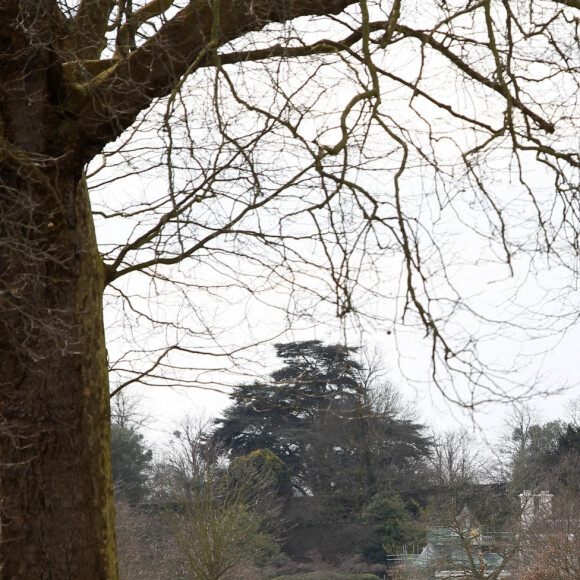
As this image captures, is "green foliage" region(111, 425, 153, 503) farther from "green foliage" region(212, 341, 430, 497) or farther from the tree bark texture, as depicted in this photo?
the tree bark texture

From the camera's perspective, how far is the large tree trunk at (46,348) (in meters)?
3.89

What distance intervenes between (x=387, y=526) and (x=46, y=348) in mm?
23538

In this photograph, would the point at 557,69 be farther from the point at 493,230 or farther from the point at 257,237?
the point at 257,237

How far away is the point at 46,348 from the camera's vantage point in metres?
4.05

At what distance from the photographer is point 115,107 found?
14.0ft

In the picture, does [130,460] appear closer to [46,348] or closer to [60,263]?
[46,348]

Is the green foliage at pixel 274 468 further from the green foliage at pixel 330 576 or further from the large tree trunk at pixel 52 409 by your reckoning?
the large tree trunk at pixel 52 409

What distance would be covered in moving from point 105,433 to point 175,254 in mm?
1772

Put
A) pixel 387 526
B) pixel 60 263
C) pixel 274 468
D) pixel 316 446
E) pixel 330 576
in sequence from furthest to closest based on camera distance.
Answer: pixel 316 446 → pixel 274 468 → pixel 387 526 → pixel 330 576 → pixel 60 263

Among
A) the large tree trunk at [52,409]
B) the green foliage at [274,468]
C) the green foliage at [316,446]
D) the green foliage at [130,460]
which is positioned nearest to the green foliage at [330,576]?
the green foliage at [274,468]

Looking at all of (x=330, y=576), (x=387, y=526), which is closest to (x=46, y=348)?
(x=330, y=576)

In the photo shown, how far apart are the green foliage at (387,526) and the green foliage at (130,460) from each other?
720cm

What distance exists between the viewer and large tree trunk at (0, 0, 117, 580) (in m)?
3.89

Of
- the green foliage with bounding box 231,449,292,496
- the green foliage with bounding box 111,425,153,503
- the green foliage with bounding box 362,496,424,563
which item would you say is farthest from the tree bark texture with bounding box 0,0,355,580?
the green foliage with bounding box 362,496,424,563
